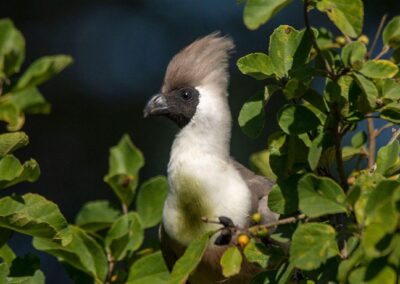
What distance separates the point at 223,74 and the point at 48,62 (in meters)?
1.68

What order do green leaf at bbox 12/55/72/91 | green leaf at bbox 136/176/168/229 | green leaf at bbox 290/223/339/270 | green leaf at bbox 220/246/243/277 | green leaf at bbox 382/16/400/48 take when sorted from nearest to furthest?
green leaf at bbox 12/55/72/91
green leaf at bbox 290/223/339/270
green leaf at bbox 382/16/400/48
green leaf at bbox 220/246/243/277
green leaf at bbox 136/176/168/229

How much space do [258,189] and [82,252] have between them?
3.36 ft

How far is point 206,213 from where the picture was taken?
271 centimetres

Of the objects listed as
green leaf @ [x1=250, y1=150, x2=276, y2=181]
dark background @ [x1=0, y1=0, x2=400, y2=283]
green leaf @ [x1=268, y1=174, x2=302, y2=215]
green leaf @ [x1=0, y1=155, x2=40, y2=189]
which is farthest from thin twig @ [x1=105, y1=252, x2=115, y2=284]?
dark background @ [x1=0, y1=0, x2=400, y2=283]

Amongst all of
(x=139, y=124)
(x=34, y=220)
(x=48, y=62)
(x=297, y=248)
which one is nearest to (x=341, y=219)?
(x=297, y=248)

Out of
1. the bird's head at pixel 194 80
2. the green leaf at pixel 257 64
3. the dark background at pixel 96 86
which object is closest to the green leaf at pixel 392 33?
the green leaf at pixel 257 64

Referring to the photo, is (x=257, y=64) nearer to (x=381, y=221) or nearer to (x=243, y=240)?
(x=243, y=240)

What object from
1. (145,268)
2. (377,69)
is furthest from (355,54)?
(145,268)

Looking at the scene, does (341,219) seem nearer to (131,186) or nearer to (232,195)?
(131,186)

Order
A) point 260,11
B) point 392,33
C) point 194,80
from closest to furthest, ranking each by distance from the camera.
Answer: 1. point 260,11
2. point 392,33
3. point 194,80

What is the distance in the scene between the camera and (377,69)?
1702mm

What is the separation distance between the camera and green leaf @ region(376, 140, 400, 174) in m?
1.89

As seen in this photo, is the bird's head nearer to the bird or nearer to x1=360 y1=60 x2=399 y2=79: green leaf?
the bird

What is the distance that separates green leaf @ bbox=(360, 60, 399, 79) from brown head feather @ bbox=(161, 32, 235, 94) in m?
1.31
